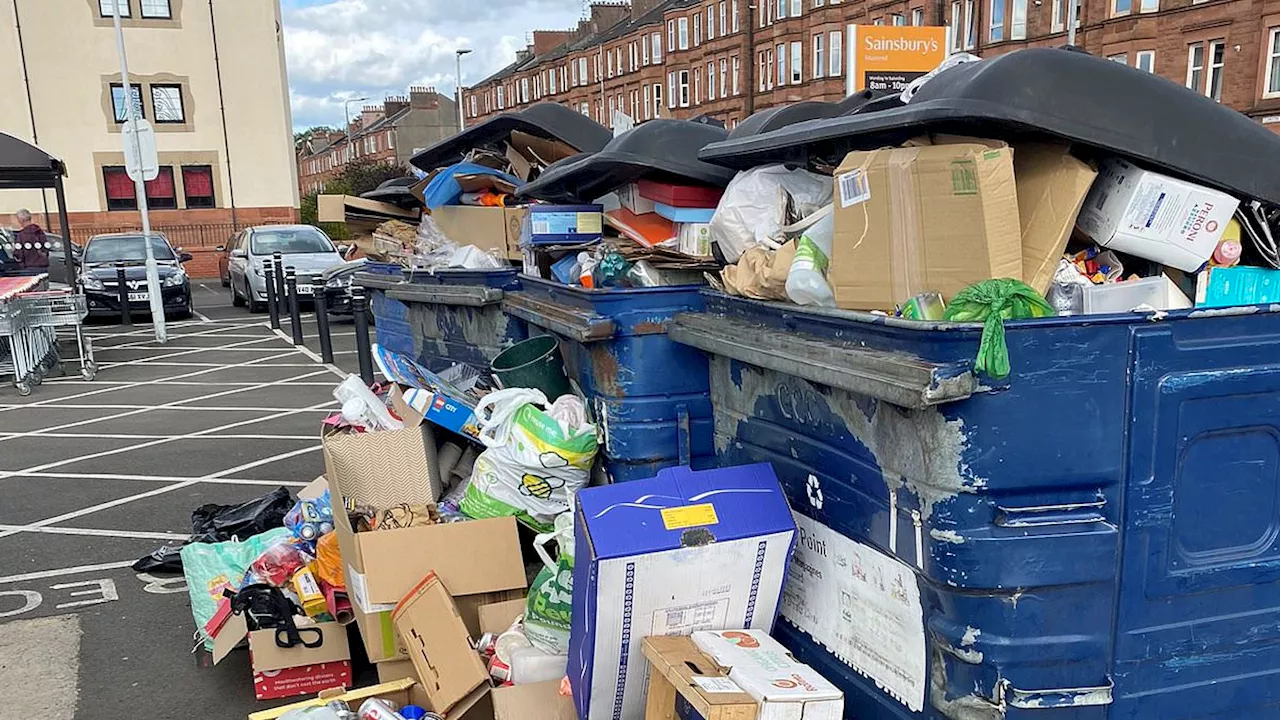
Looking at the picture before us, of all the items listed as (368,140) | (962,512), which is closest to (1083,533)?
(962,512)

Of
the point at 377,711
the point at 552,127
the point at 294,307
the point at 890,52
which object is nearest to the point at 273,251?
the point at 294,307

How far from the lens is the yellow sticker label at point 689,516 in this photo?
7.93 feet

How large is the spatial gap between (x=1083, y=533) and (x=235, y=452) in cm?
647

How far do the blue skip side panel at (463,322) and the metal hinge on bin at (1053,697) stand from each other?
3.24 m

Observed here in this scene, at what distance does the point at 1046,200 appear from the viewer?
223 centimetres

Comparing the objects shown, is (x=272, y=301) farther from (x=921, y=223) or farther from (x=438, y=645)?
(x=921, y=223)

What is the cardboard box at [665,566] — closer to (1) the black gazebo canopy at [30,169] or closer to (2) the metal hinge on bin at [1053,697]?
(2) the metal hinge on bin at [1053,697]

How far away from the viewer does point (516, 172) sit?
555cm

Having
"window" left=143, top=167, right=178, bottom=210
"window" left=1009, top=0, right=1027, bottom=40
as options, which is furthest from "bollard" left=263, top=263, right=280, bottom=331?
"window" left=1009, top=0, right=1027, bottom=40

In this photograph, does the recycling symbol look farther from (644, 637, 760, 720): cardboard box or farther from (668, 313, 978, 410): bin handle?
(644, 637, 760, 720): cardboard box

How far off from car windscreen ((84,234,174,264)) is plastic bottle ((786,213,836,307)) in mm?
15953

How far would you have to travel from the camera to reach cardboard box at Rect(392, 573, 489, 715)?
2.94 meters

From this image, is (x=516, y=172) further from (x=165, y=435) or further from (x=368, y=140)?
(x=368, y=140)

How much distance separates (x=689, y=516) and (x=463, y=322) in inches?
132
